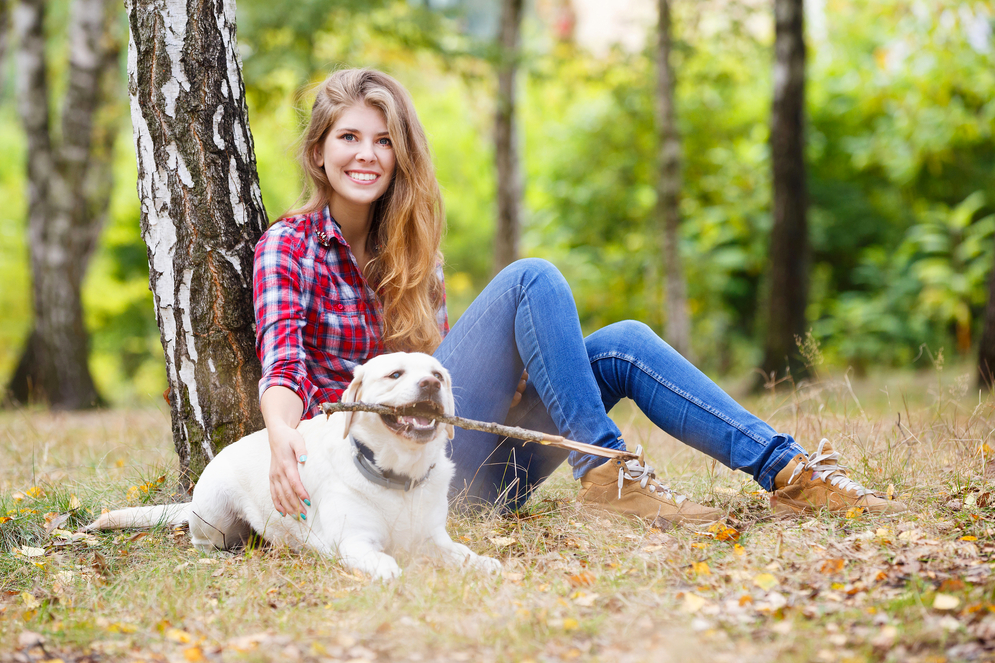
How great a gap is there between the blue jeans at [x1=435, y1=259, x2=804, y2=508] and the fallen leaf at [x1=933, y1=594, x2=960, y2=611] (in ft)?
2.65

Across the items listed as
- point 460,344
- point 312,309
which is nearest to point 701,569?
point 460,344

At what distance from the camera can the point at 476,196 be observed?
68.3ft

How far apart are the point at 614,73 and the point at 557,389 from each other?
28.0 ft

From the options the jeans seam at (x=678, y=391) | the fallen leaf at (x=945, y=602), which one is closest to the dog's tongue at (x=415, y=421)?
the jeans seam at (x=678, y=391)

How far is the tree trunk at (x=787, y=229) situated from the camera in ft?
24.4

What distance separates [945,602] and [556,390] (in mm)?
1318

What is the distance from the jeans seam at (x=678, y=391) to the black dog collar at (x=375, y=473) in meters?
0.89

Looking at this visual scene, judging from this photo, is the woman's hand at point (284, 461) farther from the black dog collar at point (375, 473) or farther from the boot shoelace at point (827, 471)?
the boot shoelace at point (827, 471)

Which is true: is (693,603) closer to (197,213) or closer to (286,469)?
(286,469)

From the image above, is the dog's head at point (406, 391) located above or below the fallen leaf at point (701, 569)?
above

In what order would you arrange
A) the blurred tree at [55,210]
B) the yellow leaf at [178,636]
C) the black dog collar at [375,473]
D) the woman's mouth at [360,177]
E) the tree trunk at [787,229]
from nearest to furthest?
the yellow leaf at [178,636] < the black dog collar at [375,473] < the woman's mouth at [360,177] < the tree trunk at [787,229] < the blurred tree at [55,210]

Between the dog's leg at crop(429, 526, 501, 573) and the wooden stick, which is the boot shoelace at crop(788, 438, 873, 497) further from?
the dog's leg at crop(429, 526, 501, 573)

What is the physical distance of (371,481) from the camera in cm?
251

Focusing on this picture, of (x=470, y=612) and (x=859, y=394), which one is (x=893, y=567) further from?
(x=859, y=394)
